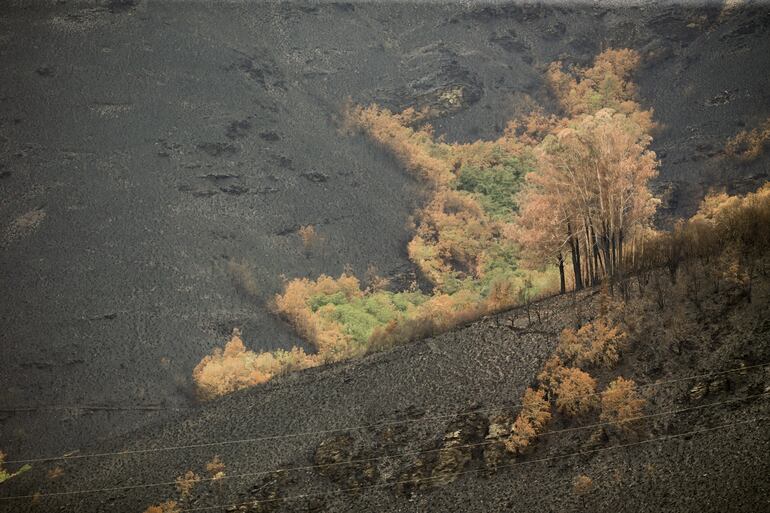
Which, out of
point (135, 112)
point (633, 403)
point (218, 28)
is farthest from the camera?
point (218, 28)

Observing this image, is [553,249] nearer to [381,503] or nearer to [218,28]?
[381,503]

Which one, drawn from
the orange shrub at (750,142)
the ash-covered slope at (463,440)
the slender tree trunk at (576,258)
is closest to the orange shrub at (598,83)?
the orange shrub at (750,142)

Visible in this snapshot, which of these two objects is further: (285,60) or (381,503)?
(285,60)

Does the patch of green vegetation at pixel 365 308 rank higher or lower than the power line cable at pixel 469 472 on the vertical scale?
lower

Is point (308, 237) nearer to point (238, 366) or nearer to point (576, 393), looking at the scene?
point (238, 366)

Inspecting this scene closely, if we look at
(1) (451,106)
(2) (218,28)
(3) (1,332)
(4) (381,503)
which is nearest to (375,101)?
(1) (451,106)

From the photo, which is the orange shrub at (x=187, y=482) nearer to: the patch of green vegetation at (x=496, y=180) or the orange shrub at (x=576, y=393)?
the orange shrub at (x=576, y=393)
